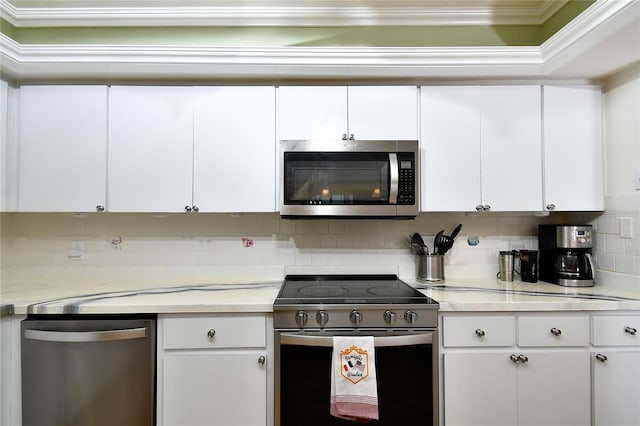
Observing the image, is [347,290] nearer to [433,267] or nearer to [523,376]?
[433,267]

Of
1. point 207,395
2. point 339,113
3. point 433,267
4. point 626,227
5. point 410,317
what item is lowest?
point 207,395

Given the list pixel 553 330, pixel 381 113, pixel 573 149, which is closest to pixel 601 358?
pixel 553 330

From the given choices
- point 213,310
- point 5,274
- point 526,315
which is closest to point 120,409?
point 213,310

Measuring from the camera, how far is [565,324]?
5.32 ft

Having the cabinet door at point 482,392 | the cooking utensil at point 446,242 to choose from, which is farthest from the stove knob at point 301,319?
the cooking utensil at point 446,242

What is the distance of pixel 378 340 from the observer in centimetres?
158

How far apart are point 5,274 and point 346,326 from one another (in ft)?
7.73

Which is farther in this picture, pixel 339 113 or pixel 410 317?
pixel 339 113

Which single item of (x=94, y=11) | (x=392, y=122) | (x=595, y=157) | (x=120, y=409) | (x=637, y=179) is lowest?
(x=120, y=409)

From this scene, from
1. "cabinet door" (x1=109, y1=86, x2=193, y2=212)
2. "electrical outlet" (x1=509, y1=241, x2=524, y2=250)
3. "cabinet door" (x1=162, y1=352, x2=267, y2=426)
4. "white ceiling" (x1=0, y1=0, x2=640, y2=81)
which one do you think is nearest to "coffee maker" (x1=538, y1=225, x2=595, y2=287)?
"electrical outlet" (x1=509, y1=241, x2=524, y2=250)

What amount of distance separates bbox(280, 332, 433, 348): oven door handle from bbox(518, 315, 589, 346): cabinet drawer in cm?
48

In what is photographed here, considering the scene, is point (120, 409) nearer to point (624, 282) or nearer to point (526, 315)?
point (526, 315)

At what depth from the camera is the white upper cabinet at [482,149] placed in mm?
1976

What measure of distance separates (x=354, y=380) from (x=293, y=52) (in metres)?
1.75
